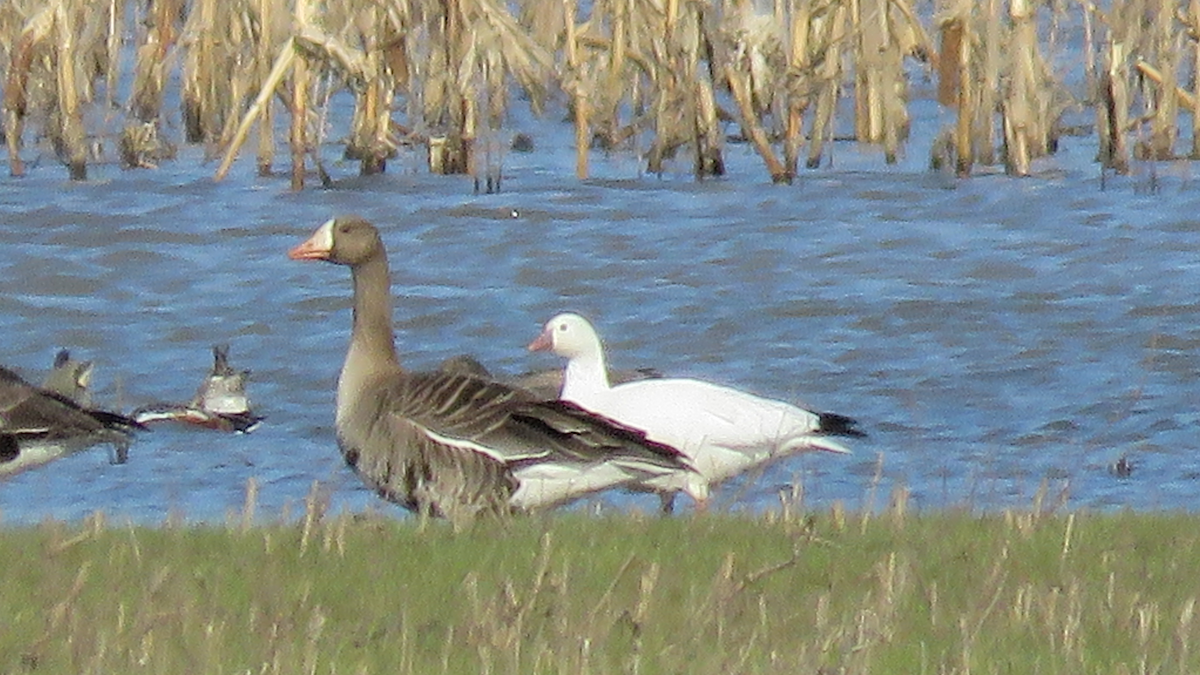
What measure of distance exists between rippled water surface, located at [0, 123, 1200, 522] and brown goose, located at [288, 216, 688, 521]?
148 centimetres

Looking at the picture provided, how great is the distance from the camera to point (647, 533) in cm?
624

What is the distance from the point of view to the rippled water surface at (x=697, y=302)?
11.3m

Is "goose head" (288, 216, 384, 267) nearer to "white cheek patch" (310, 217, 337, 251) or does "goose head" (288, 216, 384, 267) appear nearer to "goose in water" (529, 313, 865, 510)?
"white cheek patch" (310, 217, 337, 251)

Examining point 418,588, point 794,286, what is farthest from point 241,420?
point 418,588

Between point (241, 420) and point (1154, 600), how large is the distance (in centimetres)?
712

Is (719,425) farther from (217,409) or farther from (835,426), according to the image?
(217,409)

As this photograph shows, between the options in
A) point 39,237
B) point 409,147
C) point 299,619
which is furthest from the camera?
point 409,147

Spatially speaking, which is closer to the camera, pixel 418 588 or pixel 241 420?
pixel 418 588

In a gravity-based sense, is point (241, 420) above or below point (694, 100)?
below

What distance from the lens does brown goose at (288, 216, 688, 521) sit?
7.40 m

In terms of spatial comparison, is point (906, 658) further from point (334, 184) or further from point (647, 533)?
point (334, 184)

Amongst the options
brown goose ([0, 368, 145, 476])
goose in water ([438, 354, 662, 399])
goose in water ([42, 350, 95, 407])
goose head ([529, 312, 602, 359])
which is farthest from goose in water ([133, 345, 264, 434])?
brown goose ([0, 368, 145, 476])

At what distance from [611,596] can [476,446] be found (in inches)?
93.6

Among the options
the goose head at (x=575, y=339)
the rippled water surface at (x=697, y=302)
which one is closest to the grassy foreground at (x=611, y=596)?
the goose head at (x=575, y=339)
